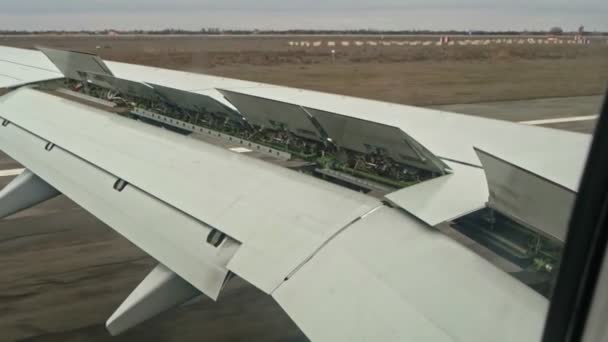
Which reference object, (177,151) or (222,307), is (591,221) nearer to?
(177,151)

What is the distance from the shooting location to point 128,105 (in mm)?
4016

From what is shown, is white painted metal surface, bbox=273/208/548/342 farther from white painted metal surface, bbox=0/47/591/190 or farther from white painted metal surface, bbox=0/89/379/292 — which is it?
white painted metal surface, bbox=0/47/591/190

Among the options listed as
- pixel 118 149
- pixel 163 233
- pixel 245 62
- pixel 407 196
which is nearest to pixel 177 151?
pixel 118 149

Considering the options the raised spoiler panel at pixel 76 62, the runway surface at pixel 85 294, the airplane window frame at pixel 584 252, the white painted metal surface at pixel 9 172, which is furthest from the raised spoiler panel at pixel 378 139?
the white painted metal surface at pixel 9 172

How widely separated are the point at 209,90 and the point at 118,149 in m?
1.51

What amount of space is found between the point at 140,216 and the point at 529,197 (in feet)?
4.46

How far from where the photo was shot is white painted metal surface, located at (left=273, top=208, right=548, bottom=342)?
4.30 feet

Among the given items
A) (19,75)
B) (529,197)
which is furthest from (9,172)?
(529,197)

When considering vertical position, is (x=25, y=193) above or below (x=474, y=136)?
below

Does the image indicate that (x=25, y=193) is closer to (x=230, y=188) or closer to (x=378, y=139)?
(x=230, y=188)

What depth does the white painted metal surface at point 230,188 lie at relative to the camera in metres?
1.81

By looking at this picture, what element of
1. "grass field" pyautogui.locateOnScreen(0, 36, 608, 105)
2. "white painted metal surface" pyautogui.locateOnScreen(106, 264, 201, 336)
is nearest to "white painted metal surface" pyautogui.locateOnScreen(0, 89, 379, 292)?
"white painted metal surface" pyautogui.locateOnScreen(106, 264, 201, 336)

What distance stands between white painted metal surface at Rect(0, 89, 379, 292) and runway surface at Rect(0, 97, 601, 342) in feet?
2.67

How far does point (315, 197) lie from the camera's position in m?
2.08
